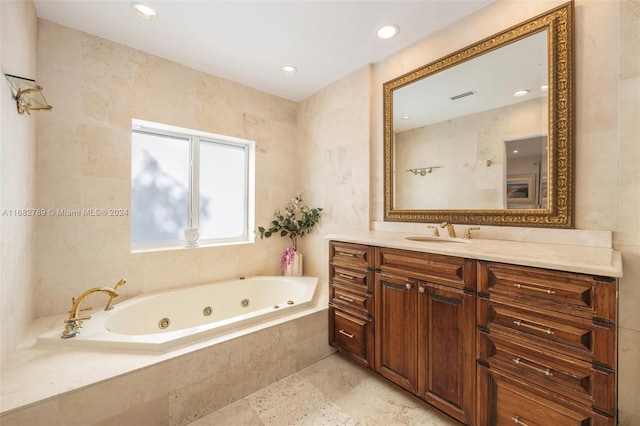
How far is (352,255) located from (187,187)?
1.82 metres

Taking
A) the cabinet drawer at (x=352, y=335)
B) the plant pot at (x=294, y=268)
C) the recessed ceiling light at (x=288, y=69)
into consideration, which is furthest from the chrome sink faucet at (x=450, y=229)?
the recessed ceiling light at (x=288, y=69)

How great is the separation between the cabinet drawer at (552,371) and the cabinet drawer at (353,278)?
27.9 inches

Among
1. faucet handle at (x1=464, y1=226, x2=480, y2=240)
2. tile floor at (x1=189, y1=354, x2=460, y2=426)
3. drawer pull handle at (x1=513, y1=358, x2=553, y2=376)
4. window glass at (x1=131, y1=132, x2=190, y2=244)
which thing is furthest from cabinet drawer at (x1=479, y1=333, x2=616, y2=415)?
window glass at (x1=131, y1=132, x2=190, y2=244)

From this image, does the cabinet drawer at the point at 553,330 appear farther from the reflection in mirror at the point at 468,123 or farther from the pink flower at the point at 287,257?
the pink flower at the point at 287,257

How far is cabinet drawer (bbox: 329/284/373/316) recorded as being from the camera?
1792mm

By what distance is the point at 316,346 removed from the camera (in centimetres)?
203

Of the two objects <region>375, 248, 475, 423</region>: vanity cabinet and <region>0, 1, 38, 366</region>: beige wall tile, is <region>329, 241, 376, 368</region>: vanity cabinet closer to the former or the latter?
<region>375, 248, 475, 423</region>: vanity cabinet

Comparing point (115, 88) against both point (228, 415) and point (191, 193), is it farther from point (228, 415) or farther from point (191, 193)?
point (228, 415)

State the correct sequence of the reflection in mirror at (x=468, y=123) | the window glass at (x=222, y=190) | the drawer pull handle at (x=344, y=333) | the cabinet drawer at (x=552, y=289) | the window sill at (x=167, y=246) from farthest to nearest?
the window glass at (x=222, y=190)
the window sill at (x=167, y=246)
the drawer pull handle at (x=344, y=333)
the reflection in mirror at (x=468, y=123)
the cabinet drawer at (x=552, y=289)

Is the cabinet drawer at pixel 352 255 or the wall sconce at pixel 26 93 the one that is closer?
the wall sconce at pixel 26 93

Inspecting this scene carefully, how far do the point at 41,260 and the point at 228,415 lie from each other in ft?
5.45

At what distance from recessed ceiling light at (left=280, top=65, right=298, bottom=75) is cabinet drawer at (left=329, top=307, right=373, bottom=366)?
218 centimetres

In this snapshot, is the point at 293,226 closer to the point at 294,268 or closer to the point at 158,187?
the point at 294,268

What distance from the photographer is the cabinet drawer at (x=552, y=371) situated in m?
0.92
